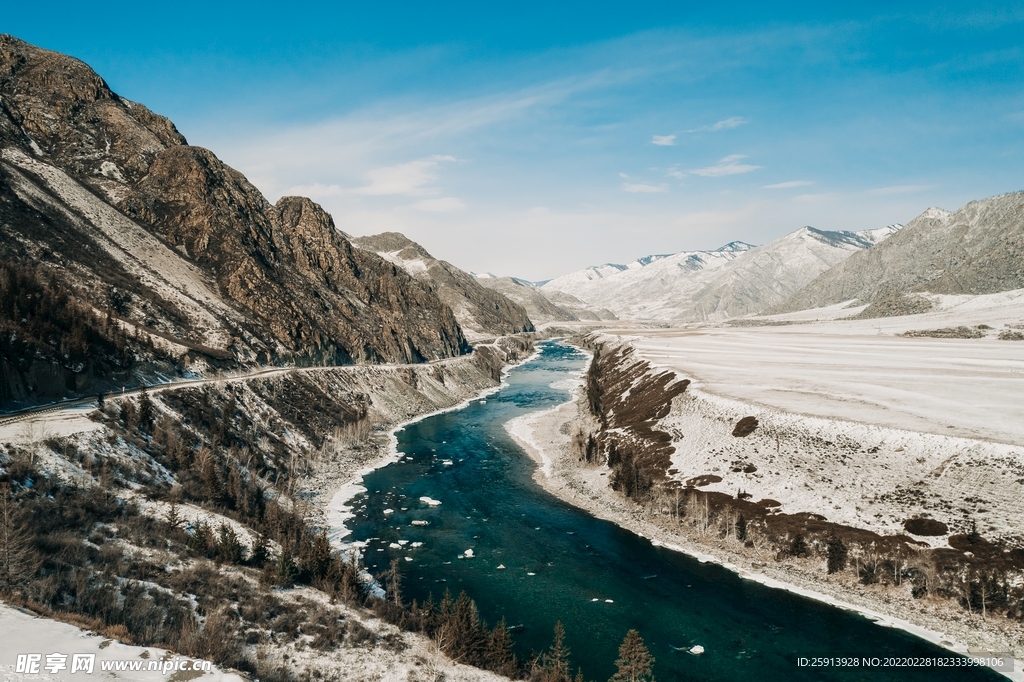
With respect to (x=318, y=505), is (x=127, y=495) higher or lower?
higher

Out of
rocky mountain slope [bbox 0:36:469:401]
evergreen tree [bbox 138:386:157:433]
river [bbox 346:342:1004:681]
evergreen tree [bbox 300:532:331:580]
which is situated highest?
rocky mountain slope [bbox 0:36:469:401]

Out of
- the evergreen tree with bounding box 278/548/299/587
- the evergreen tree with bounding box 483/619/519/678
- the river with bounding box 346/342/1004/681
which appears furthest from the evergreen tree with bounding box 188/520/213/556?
the evergreen tree with bounding box 483/619/519/678

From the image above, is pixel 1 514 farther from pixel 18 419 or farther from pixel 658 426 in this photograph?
pixel 658 426

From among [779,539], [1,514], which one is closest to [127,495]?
[1,514]

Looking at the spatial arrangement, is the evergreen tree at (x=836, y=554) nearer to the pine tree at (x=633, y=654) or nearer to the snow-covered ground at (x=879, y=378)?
the snow-covered ground at (x=879, y=378)

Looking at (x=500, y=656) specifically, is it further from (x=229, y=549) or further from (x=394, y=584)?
(x=229, y=549)

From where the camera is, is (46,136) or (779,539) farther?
(46,136)

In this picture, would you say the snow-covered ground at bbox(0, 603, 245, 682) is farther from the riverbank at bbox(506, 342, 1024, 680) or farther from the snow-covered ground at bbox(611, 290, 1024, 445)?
the snow-covered ground at bbox(611, 290, 1024, 445)
